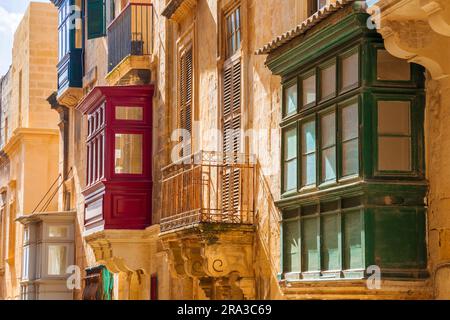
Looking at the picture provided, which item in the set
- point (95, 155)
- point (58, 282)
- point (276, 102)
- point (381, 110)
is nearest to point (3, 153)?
point (58, 282)

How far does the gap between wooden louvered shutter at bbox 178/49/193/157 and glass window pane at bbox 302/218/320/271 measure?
5894 millimetres

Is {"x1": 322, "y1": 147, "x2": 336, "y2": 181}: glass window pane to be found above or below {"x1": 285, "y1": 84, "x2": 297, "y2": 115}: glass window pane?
below

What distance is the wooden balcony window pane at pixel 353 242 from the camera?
35.5 ft

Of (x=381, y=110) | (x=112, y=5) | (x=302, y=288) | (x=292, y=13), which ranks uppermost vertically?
(x=112, y=5)

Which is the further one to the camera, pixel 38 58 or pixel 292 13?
pixel 38 58

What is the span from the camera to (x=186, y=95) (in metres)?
18.2

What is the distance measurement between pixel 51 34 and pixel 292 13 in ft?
62.8

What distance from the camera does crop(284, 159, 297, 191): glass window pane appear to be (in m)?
12.5

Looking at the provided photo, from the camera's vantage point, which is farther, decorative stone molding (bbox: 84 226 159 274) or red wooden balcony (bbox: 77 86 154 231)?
red wooden balcony (bbox: 77 86 154 231)

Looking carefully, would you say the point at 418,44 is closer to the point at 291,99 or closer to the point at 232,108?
the point at 291,99

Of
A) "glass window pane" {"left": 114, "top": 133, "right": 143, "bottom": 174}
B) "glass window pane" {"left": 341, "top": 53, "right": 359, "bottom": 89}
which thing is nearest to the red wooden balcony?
"glass window pane" {"left": 114, "top": 133, "right": 143, "bottom": 174}

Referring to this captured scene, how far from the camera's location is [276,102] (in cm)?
1412

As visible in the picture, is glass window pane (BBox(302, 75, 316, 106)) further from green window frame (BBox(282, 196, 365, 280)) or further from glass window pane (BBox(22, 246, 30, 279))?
glass window pane (BBox(22, 246, 30, 279))

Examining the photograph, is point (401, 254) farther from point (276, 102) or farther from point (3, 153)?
point (3, 153)
